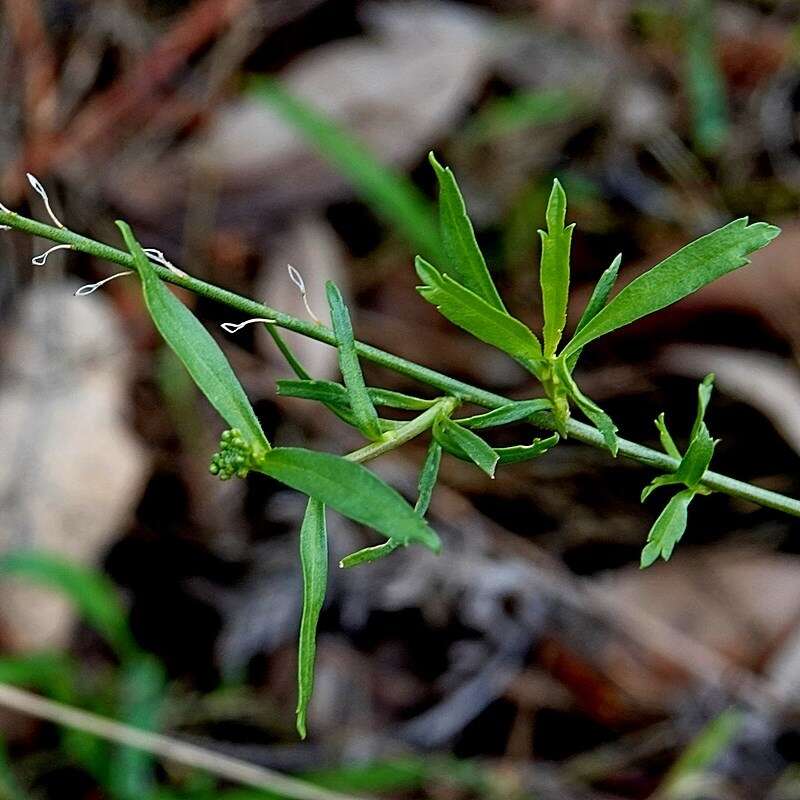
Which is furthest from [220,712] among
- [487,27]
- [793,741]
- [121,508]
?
[487,27]

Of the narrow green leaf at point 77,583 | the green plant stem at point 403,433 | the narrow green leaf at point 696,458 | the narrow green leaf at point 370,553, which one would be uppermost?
the green plant stem at point 403,433

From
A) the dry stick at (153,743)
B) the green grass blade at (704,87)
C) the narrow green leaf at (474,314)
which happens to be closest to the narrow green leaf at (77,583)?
the dry stick at (153,743)

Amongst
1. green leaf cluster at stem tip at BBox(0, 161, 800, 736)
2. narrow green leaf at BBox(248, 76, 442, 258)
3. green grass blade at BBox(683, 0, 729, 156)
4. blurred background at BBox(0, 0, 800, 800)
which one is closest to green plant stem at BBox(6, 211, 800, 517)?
green leaf cluster at stem tip at BBox(0, 161, 800, 736)

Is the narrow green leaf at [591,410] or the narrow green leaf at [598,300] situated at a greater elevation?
the narrow green leaf at [598,300]

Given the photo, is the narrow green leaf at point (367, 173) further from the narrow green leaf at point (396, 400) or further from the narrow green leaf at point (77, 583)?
the narrow green leaf at point (396, 400)

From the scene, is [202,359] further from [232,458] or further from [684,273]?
[684,273]

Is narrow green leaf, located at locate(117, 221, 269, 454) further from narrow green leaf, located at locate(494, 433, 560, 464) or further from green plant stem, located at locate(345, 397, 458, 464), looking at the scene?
narrow green leaf, located at locate(494, 433, 560, 464)

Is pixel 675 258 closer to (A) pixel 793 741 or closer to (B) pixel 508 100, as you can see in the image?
(A) pixel 793 741
